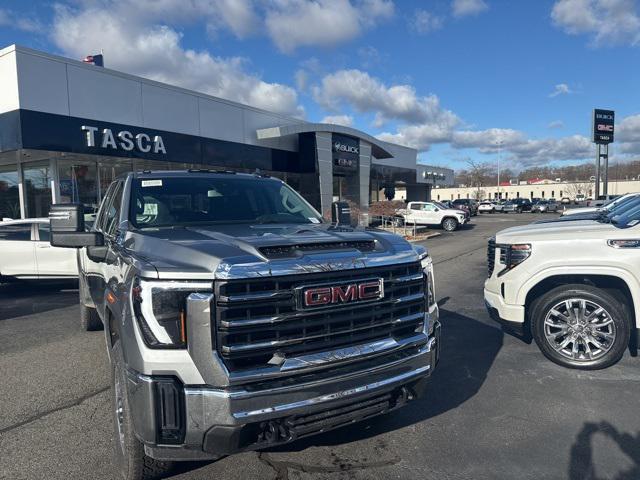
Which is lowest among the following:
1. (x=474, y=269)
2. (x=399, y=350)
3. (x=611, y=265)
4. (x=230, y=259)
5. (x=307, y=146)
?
(x=474, y=269)

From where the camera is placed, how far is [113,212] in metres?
4.34

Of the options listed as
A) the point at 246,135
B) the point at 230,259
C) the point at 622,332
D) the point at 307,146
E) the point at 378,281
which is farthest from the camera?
the point at 307,146

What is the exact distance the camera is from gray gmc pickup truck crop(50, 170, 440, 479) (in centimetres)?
237

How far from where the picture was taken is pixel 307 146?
22844mm

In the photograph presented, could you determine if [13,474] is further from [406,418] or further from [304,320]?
[406,418]

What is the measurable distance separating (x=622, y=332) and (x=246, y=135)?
57.9 feet

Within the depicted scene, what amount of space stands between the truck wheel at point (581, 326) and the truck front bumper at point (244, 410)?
2810 mm

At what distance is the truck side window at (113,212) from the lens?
13.1 feet

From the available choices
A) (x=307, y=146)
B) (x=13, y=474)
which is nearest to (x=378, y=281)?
(x=13, y=474)

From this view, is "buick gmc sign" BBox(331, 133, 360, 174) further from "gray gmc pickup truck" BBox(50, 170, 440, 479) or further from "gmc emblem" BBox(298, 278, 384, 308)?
"gmc emblem" BBox(298, 278, 384, 308)

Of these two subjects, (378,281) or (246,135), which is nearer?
(378,281)

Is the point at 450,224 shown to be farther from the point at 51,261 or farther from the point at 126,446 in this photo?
the point at 126,446

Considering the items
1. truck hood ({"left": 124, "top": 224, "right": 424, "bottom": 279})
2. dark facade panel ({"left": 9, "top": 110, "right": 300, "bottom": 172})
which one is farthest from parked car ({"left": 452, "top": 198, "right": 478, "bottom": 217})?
truck hood ({"left": 124, "top": 224, "right": 424, "bottom": 279})

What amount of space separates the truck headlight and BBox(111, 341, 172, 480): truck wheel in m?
0.46
